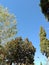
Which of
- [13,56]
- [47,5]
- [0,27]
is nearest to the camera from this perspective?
[47,5]

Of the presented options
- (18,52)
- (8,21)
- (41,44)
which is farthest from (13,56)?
(8,21)

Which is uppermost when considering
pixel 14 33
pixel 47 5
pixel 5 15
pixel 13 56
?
pixel 13 56

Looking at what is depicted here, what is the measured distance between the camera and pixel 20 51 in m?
65.2

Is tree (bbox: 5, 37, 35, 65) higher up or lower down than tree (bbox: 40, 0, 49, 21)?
higher up

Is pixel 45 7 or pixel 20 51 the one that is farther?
pixel 20 51

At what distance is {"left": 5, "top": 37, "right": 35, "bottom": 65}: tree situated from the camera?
210 ft

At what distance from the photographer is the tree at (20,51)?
64125 millimetres

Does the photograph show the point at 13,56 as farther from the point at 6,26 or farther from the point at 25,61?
the point at 6,26

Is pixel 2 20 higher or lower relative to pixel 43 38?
lower

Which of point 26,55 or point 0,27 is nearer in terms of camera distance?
point 0,27

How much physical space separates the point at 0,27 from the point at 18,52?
1381 inches

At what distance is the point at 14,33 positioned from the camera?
1214 inches

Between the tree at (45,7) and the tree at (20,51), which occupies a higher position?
the tree at (20,51)

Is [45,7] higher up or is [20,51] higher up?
[20,51]
